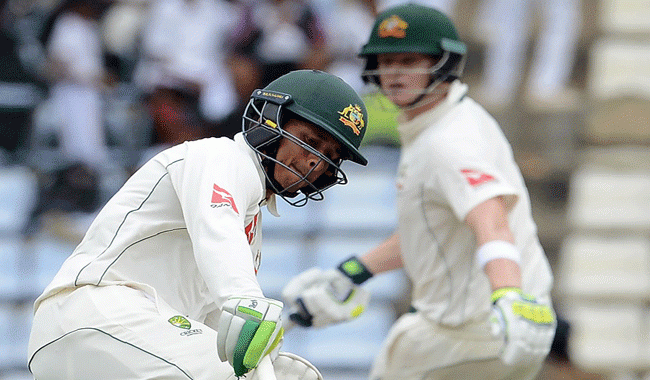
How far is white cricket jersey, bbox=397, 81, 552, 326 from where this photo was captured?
423 cm

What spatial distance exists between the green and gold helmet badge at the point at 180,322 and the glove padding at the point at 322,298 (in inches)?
61.3

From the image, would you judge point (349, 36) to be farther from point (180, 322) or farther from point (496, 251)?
point (180, 322)

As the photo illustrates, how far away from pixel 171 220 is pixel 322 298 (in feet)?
5.32

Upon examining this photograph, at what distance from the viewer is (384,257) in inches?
191

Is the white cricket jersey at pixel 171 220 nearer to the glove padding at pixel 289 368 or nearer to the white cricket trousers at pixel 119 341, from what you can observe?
the white cricket trousers at pixel 119 341

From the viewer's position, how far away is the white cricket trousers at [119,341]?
3.05m

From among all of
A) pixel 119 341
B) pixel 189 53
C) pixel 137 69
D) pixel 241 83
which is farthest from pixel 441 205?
pixel 137 69

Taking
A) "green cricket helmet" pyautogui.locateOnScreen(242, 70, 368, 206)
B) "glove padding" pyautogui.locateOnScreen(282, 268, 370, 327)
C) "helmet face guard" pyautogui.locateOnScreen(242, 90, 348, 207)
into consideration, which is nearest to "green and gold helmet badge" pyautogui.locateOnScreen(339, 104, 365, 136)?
"green cricket helmet" pyautogui.locateOnScreen(242, 70, 368, 206)

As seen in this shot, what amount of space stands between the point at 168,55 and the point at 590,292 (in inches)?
136

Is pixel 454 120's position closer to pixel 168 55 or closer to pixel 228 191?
pixel 228 191

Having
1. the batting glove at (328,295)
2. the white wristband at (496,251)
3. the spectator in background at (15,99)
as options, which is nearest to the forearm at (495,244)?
the white wristband at (496,251)

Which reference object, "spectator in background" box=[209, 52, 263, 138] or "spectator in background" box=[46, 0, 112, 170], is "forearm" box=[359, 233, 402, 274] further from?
"spectator in background" box=[46, 0, 112, 170]

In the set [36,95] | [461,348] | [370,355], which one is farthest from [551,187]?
[461,348]

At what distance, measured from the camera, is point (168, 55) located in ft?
26.0
